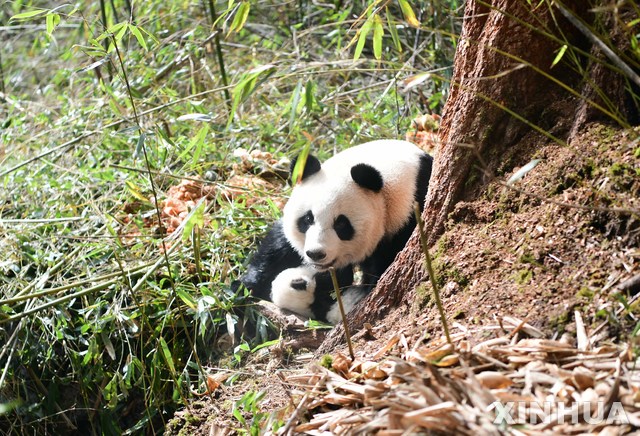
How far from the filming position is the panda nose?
324cm

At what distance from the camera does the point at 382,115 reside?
499cm

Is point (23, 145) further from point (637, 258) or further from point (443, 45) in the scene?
point (637, 258)

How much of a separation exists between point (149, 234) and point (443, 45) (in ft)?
9.30

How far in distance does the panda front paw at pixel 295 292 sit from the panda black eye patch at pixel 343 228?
307 millimetres

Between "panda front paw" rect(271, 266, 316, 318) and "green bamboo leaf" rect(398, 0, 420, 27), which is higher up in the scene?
"green bamboo leaf" rect(398, 0, 420, 27)

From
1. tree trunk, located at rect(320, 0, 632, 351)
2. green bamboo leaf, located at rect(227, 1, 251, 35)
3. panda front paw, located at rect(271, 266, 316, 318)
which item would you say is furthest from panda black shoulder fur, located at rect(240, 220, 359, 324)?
green bamboo leaf, located at rect(227, 1, 251, 35)

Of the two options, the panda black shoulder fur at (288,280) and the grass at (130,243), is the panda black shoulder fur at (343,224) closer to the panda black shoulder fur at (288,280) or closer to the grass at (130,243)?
the panda black shoulder fur at (288,280)

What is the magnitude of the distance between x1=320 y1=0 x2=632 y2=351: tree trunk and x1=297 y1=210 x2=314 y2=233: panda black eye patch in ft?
2.38

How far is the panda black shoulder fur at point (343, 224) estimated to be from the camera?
3.33m

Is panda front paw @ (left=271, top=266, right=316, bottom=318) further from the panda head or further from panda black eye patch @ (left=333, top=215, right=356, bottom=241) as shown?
panda black eye patch @ (left=333, top=215, right=356, bottom=241)

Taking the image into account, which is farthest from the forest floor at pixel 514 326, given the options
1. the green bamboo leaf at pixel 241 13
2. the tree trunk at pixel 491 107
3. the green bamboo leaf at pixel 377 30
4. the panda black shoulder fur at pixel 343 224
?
the green bamboo leaf at pixel 241 13

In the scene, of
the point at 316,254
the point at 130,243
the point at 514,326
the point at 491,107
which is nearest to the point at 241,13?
the point at 491,107

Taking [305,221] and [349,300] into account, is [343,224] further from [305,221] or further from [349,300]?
[349,300]

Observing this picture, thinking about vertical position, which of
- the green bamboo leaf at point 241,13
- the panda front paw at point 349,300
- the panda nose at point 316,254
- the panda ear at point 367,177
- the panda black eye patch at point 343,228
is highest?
the green bamboo leaf at point 241,13
